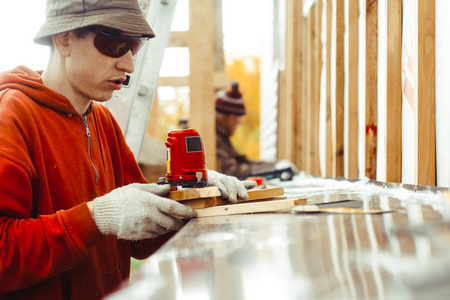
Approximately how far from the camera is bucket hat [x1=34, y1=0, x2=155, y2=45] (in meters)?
1.86

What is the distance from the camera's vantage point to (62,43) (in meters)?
2.00

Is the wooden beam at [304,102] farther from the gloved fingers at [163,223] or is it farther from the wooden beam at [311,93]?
the gloved fingers at [163,223]

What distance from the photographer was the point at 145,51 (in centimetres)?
281

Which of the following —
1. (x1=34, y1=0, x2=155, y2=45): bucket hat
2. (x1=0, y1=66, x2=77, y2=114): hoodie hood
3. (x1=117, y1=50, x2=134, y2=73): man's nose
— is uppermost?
(x1=34, y1=0, x2=155, y2=45): bucket hat

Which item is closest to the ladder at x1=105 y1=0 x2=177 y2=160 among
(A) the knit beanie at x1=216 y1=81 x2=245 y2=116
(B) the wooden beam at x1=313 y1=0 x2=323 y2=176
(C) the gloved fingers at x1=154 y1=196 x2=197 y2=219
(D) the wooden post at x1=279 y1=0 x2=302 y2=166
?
(C) the gloved fingers at x1=154 y1=196 x2=197 y2=219

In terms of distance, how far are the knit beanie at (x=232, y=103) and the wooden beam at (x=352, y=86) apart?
390cm

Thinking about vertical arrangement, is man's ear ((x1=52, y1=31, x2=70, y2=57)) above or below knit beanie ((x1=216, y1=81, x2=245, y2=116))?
above

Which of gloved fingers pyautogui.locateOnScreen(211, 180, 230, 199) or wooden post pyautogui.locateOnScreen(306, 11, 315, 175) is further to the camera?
wooden post pyautogui.locateOnScreen(306, 11, 315, 175)

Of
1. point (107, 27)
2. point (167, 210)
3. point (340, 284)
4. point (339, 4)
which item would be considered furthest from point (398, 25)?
point (340, 284)

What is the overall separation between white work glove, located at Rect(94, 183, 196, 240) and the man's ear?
2.64 ft

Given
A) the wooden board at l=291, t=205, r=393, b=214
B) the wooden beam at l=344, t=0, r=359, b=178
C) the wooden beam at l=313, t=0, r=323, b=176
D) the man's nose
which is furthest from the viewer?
the wooden beam at l=313, t=0, r=323, b=176

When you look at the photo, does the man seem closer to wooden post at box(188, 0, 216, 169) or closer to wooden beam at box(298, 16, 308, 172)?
wooden beam at box(298, 16, 308, 172)

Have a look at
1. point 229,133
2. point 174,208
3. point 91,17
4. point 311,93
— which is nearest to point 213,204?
point 174,208

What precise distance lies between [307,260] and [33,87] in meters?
1.54
